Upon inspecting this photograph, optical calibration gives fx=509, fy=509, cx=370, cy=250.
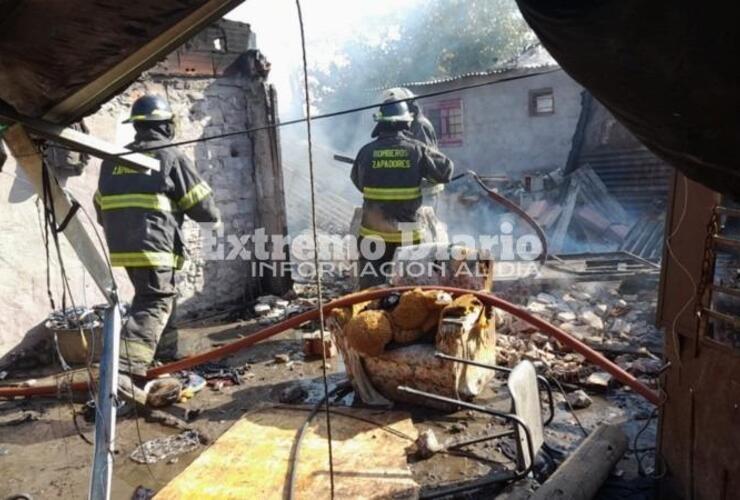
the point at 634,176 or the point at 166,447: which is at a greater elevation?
the point at 634,176

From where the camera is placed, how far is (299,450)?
3.52 meters

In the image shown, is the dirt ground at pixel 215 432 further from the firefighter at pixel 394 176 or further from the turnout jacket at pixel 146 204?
the firefighter at pixel 394 176

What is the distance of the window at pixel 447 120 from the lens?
17.4 m

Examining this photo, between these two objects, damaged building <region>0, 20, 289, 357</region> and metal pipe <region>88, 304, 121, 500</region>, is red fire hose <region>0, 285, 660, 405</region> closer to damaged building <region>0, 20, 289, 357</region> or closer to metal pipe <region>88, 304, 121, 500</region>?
damaged building <region>0, 20, 289, 357</region>

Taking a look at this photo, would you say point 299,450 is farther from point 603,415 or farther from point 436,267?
point 603,415

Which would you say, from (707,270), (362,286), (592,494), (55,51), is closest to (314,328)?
(362,286)

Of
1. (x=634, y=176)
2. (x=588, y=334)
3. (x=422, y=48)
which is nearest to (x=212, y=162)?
(x=588, y=334)

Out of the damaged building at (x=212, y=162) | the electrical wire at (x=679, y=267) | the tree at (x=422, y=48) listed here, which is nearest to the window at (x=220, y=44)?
the damaged building at (x=212, y=162)

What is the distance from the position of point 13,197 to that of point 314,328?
353cm

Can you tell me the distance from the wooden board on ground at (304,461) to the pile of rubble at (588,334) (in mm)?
1682

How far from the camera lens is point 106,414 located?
7.22 ft

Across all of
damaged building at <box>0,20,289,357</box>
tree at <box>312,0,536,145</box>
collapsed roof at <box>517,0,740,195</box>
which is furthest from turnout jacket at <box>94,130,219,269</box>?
tree at <box>312,0,536,145</box>

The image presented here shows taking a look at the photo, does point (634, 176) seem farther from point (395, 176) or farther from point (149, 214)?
point (149, 214)

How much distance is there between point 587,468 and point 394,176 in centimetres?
375
